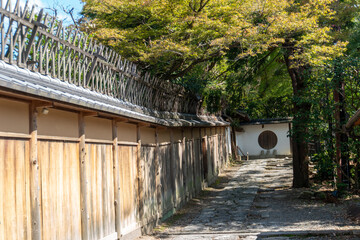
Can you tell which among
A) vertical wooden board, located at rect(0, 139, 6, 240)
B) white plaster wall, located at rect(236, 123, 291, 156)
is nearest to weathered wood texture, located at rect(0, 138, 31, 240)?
vertical wooden board, located at rect(0, 139, 6, 240)

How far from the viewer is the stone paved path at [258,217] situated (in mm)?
8469

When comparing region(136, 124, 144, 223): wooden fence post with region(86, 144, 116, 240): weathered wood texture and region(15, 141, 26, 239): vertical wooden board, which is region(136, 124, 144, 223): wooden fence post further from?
region(15, 141, 26, 239): vertical wooden board

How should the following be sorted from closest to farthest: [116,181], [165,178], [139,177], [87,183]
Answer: [87,183]
[116,181]
[139,177]
[165,178]

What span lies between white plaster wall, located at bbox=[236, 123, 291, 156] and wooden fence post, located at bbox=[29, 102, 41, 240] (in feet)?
86.1

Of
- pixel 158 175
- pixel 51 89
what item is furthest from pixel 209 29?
pixel 51 89

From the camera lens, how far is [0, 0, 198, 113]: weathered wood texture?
4.84 metres

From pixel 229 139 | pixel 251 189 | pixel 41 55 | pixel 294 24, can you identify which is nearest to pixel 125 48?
pixel 294 24

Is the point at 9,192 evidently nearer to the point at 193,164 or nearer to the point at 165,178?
the point at 165,178

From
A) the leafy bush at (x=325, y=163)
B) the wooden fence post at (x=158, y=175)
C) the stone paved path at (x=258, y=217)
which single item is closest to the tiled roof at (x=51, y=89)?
the wooden fence post at (x=158, y=175)

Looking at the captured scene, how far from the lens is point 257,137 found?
30.0 meters

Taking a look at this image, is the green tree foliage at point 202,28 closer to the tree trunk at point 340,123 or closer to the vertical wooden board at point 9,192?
the tree trunk at point 340,123

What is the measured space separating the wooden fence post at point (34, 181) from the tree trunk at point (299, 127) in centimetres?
961

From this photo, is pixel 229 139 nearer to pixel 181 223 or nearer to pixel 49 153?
pixel 181 223

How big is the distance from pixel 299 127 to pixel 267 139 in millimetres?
17369
